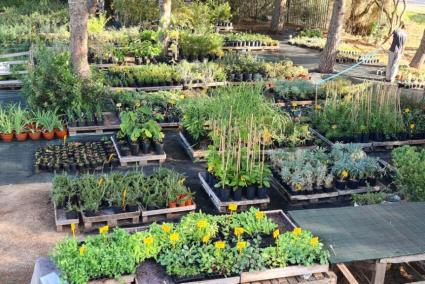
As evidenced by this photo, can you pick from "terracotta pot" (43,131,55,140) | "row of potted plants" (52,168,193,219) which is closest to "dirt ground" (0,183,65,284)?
"row of potted plants" (52,168,193,219)

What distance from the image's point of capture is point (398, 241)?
555 cm

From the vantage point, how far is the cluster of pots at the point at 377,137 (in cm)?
927

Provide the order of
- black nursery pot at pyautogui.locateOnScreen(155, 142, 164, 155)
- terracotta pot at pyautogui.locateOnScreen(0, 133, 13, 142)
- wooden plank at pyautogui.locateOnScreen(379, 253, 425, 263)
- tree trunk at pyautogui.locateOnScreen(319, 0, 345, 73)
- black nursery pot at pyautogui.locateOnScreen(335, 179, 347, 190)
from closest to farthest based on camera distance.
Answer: wooden plank at pyautogui.locateOnScreen(379, 253, 425, 263), black nursery pot at pyautogui.locateOnScreen(335, 179, 347, 190), black nursery pot at pyautogui.locateOnScreen(155, 142, 164, 155), terracotta pot at pyautogui.locateOnScreen(0, 133, 13, 142), tree trunk at pyautogui.locateOnScreen(319, 0, 345, 73)

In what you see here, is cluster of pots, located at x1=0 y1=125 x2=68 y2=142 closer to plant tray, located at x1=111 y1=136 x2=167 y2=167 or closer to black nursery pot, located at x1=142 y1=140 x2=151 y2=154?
plant tray, located at x1=111 y1=136 x2=167 y2=167

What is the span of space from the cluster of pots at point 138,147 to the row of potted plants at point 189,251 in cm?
292

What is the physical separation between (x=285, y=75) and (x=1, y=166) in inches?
294

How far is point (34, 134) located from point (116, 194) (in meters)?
3.13

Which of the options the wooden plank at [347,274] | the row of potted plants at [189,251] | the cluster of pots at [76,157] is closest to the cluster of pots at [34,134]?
the cluster of pots at [76,157]

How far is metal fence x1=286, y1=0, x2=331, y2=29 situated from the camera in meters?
22.8

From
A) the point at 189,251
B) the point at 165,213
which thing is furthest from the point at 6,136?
the point at 189,251

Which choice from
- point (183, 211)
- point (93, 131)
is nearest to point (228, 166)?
point (183, 211)

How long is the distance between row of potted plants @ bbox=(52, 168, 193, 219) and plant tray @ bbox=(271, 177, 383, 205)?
1.42m

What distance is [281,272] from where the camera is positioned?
5.20m

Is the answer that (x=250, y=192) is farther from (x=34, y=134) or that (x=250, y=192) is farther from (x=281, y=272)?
(x=34, y=134)
